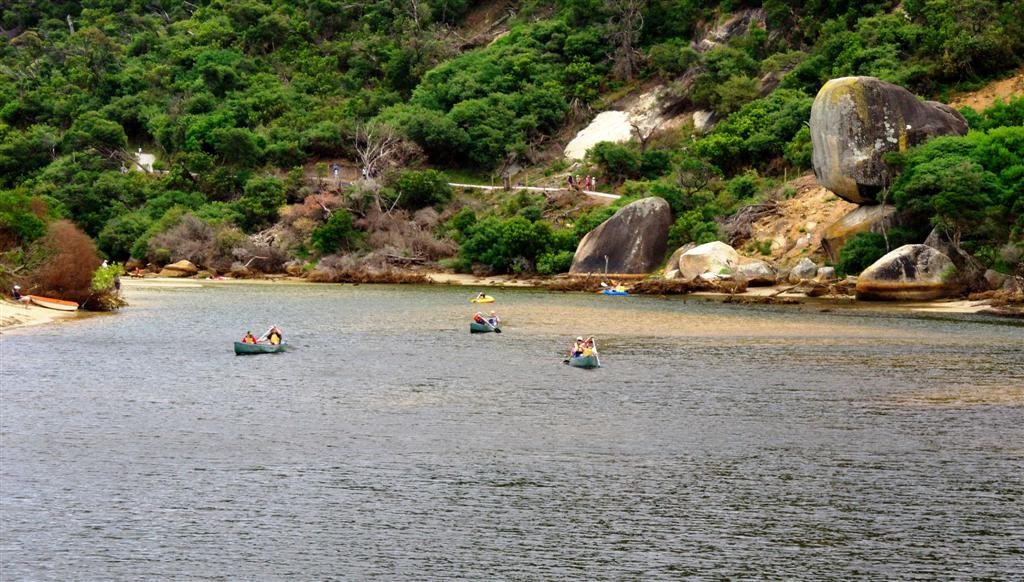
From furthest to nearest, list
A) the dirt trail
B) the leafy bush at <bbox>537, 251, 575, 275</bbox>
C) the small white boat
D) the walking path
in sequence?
the walking path
the leafy bush at <bbox>537, 251, 575, 275</bbox>
the dirt trail
the small white boat

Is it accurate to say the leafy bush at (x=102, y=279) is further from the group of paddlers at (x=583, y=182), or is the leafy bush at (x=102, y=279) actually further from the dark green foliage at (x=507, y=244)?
the group of paddlers at (x=583, y=182)

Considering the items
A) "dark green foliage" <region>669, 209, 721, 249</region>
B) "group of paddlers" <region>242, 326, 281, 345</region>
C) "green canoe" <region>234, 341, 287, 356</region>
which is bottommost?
"green canoe" <region>234, 341, 287, 356</region>

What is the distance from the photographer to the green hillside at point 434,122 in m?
Answer: 87.4

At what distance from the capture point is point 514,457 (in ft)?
107

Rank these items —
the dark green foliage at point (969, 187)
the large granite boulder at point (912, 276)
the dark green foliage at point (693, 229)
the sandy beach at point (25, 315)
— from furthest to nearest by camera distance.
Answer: the dark green foliage at point (693, 229), the large granite boulder at point (912, 276), the dark green foliage at point (969, 187), the sandy beach at point (25, 315)

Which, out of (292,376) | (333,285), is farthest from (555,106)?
(292,376)

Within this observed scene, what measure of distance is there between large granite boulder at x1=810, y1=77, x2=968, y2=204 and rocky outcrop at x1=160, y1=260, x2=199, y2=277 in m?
50.6

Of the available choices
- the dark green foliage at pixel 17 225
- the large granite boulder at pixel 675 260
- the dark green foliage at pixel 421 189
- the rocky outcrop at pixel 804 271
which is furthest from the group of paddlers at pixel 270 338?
the dark green foliage at pixel 421 189

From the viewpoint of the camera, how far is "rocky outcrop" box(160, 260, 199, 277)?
98931 millimetres

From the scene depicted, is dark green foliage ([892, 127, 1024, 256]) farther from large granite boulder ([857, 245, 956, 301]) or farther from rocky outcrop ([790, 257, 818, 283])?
rocky outcrop ([790, 257, 818, 283])

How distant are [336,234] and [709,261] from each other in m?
32.3

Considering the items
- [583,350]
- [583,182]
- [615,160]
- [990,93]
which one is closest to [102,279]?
[583,350]

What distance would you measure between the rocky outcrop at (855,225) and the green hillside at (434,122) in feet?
5.98

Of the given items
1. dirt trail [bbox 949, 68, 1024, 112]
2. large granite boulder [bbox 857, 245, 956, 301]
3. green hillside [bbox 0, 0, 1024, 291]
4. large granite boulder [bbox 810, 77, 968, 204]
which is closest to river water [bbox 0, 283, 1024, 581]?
large granite boulder [bbox 857, 245, 956, 301]
